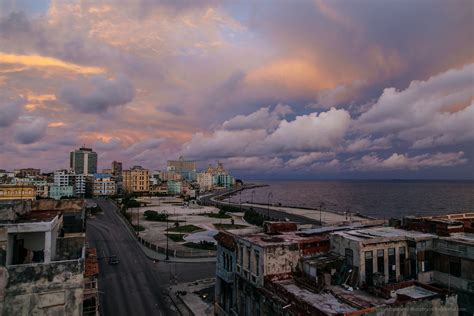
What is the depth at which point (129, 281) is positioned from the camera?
146 ft

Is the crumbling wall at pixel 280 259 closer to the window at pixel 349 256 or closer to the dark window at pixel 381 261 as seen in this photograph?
the window at pixel 349 256

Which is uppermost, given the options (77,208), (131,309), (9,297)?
(77,208)

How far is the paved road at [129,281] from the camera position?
118 ft

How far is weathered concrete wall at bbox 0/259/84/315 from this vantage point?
17.9m

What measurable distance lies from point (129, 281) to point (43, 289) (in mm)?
27769

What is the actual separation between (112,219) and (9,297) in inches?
3347

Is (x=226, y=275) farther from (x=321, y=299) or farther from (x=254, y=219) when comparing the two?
(x=254, y=219)

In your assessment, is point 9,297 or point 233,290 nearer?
point 9,297

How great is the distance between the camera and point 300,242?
28.1m

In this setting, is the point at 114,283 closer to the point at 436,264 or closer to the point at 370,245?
the point at 370,245

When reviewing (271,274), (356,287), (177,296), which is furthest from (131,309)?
(356,287)

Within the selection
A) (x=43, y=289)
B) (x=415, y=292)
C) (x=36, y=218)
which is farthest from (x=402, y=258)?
(x=36, y=218)

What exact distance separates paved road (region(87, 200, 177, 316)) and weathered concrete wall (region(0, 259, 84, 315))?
57.7 ft

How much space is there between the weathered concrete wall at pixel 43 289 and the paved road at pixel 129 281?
1758 centimetres
